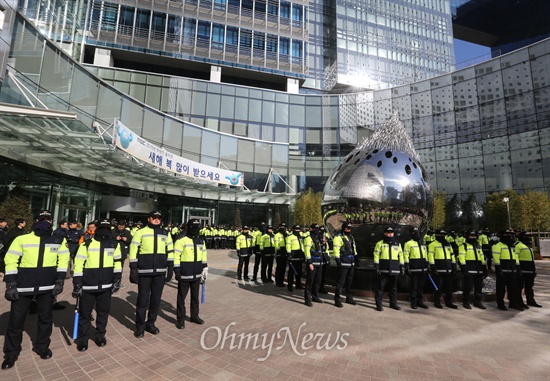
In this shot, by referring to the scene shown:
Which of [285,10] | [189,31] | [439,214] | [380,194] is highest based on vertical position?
[285,10]

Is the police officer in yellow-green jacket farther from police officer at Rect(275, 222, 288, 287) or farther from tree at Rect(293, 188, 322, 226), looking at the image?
tree at Rect(293, 188, 322, 226)

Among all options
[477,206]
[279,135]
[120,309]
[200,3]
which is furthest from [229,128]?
[120,309]

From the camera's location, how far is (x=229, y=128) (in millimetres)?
34156

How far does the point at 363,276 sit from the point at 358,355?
3.99 m

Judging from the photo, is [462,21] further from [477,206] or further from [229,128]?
[229,128]

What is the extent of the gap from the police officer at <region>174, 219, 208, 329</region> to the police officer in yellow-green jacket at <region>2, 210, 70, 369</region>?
1.76 metres

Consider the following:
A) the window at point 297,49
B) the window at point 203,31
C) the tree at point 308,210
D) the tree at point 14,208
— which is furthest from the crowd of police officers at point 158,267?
the window at point 297,49

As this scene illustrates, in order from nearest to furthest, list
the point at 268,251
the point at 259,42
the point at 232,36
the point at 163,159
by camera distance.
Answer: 1. the point at 268,251
2. the point at 163,159
3. the point at 232,36
4. the point at 259,42

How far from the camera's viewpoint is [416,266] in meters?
6.93

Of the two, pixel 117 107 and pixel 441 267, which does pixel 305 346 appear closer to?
pixel 441 267

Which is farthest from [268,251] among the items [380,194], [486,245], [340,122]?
[340,122]

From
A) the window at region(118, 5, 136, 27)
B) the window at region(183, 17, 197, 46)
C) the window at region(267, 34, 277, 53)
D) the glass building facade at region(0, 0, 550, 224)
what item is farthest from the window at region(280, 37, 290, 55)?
the window at region(118, 5, 136, 27)

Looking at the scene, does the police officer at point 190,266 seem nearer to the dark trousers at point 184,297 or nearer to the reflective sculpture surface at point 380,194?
the dark trousers at point 184,297

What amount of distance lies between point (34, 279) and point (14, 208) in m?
10.0
